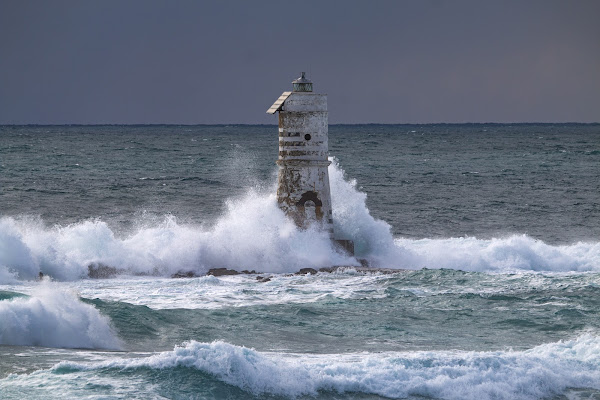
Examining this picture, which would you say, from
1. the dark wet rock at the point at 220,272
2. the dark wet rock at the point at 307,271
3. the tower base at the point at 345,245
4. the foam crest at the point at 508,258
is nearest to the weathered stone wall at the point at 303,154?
the tower base at the point at 345,245

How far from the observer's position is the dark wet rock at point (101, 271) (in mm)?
15801

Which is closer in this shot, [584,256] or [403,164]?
[584,256]

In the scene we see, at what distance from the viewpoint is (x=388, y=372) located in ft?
31.8

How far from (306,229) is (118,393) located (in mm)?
8600

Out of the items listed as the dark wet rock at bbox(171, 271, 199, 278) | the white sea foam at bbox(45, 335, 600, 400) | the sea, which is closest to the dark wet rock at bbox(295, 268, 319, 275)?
the sea

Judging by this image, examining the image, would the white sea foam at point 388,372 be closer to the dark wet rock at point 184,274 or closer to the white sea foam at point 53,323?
the white sea foam at point 53,323

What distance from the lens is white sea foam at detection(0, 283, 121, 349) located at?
10562 millimetres

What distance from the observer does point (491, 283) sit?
15289mm

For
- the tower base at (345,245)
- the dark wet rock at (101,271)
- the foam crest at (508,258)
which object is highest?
the tower base at (345,245)

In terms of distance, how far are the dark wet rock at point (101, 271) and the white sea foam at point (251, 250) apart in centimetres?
12

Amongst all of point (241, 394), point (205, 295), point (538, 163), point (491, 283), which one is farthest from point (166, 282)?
point (538, 163)

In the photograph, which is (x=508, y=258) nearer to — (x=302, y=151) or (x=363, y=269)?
(x=363, y=269)

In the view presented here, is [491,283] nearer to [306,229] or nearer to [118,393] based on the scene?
[306,229]

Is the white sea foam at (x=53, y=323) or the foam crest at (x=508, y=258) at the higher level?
the white sea foam at (x=53, y=323)
